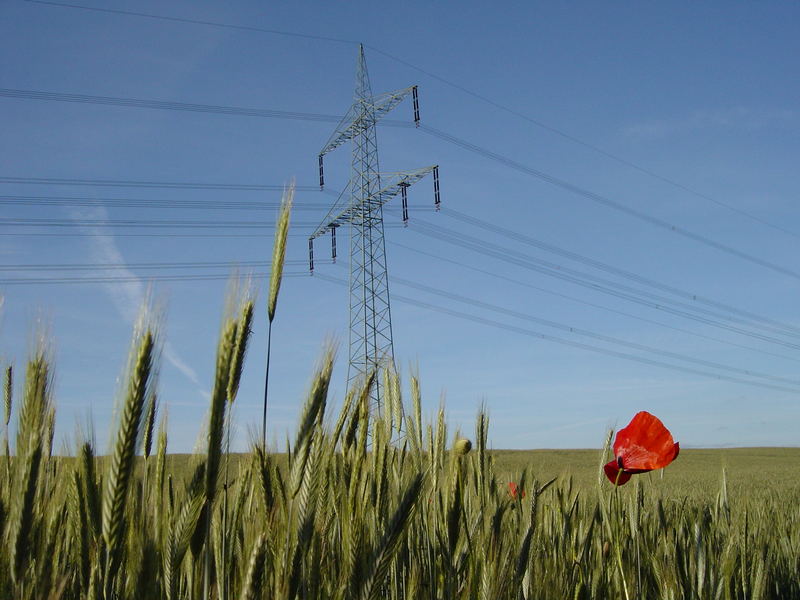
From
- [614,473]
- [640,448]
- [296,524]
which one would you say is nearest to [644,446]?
[640,448]

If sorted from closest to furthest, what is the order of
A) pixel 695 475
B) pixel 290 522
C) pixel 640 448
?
pixel 290 522 < pixel 640 448 < pixel 695 475

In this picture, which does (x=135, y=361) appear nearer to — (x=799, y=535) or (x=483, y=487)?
(x=483, y=487)

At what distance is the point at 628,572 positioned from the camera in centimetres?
233

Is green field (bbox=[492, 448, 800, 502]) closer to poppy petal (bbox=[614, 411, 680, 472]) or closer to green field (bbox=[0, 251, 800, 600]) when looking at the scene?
poppy petal (bbox=[614, 411, 680, 472])

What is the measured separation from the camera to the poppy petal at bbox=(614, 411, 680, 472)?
8.89 feet

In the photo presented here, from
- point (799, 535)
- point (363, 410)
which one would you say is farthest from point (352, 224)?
point (363, 410)

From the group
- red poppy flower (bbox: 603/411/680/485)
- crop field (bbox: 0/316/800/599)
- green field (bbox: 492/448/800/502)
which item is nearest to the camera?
crop field (bbox: 0/316/800/599)

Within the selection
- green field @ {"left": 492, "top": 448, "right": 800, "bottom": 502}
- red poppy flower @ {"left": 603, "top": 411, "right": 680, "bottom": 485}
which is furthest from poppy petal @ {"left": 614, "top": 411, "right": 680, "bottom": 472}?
green field @ {"left": 492, "top": 448, "right": 800, "bottom": 502}

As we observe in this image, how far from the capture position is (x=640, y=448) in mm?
2750

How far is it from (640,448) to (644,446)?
0.02 m

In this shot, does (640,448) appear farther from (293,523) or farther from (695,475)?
(695,475)

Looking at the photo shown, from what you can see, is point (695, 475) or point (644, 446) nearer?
point (644, 446)

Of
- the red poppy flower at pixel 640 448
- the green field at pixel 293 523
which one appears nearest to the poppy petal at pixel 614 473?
the red poppy flower at pixel 640 448

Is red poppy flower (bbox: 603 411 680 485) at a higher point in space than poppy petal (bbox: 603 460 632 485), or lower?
higher
